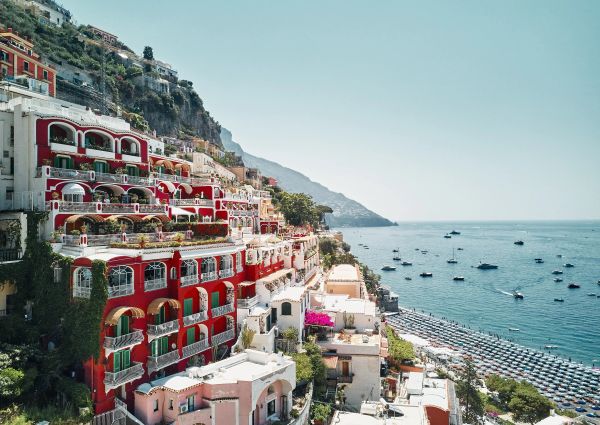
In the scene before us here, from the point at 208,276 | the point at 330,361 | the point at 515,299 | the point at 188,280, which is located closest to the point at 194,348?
the point at 188,280

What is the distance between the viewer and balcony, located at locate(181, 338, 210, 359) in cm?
2645

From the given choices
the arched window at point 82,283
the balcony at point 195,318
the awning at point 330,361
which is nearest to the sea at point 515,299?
the awning at point 330,361

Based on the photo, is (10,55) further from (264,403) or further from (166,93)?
(166,93)

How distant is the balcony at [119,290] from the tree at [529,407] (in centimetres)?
4379

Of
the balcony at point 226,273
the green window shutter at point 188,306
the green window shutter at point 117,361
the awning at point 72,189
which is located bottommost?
the green window shutter at point 117,361

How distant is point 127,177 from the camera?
31.9m

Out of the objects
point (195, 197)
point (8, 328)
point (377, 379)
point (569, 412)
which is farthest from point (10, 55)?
point (569, 412)

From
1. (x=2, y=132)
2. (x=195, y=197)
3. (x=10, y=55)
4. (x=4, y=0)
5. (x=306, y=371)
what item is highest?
(x=4, y=0)

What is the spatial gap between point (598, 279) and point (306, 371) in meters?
122

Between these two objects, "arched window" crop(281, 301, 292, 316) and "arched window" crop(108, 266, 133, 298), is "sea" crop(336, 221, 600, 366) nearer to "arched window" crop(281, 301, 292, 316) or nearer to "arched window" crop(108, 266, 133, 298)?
"arched window" crop(281, 301, 292, 316)

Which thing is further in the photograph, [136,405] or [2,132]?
[2,132]

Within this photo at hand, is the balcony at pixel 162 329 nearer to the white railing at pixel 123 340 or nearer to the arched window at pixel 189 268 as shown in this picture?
the white railing at pixel 123 340

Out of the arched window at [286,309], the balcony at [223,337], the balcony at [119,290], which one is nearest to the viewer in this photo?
the balcony at [119,290]

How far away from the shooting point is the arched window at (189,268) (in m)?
27.0
